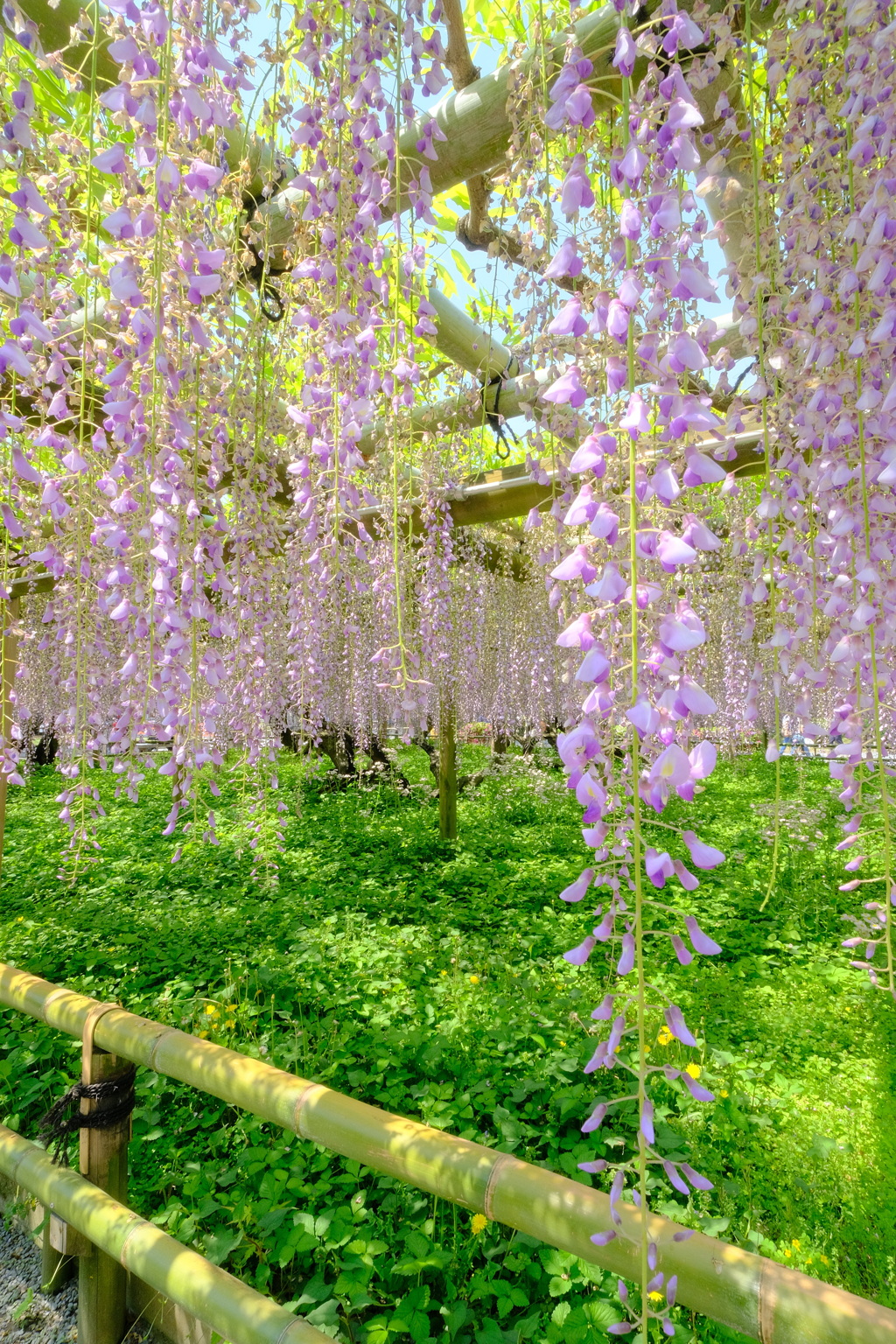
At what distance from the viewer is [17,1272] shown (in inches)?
84.3

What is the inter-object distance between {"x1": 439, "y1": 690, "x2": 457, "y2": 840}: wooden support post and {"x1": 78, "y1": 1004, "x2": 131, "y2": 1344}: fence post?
4.22 metres

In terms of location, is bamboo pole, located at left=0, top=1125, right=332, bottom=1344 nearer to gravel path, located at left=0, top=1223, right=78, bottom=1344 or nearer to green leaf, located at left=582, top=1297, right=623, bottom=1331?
gravel path, located at left=0, top=1223, right=78, bottom=1344

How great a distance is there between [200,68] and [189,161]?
0.15 metres

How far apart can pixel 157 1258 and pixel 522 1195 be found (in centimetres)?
88

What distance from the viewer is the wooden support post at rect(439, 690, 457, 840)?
6.12 m

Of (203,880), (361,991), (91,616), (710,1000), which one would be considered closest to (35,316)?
(91,616)

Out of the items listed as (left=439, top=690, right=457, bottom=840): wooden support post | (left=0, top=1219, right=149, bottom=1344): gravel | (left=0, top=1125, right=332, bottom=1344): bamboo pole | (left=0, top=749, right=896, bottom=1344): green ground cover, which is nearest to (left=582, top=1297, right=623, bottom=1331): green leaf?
(left=0, top=749, right=896, bottom=1344): green ground cover

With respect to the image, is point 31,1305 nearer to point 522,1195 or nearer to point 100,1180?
point 100,1180

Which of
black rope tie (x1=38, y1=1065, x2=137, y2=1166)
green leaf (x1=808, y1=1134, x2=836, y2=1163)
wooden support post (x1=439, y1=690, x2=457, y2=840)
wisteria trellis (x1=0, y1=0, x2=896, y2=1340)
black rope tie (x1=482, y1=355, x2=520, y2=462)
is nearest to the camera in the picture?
wisteria trellis (x1=0, y1=0, x2=896, y2=1340)

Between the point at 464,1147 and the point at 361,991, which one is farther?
the point at 361,991

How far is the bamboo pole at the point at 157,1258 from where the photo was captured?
1.30 meters

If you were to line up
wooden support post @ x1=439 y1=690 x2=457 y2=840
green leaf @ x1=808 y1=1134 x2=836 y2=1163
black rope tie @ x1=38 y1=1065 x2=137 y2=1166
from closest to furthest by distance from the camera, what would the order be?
black rope tie @ x1=38 y1=1065 x2=137 y2=1166 < green leaf @ x1=808 y1=1134 x2=836 y2=1163 < wooden support post @ x1=439 y1=690 x2=457 y2=840

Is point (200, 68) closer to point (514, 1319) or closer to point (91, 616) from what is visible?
point (91, 616)

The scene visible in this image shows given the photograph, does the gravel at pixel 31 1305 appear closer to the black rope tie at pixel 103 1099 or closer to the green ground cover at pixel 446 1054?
the green ground cover at pixel 446 1054
